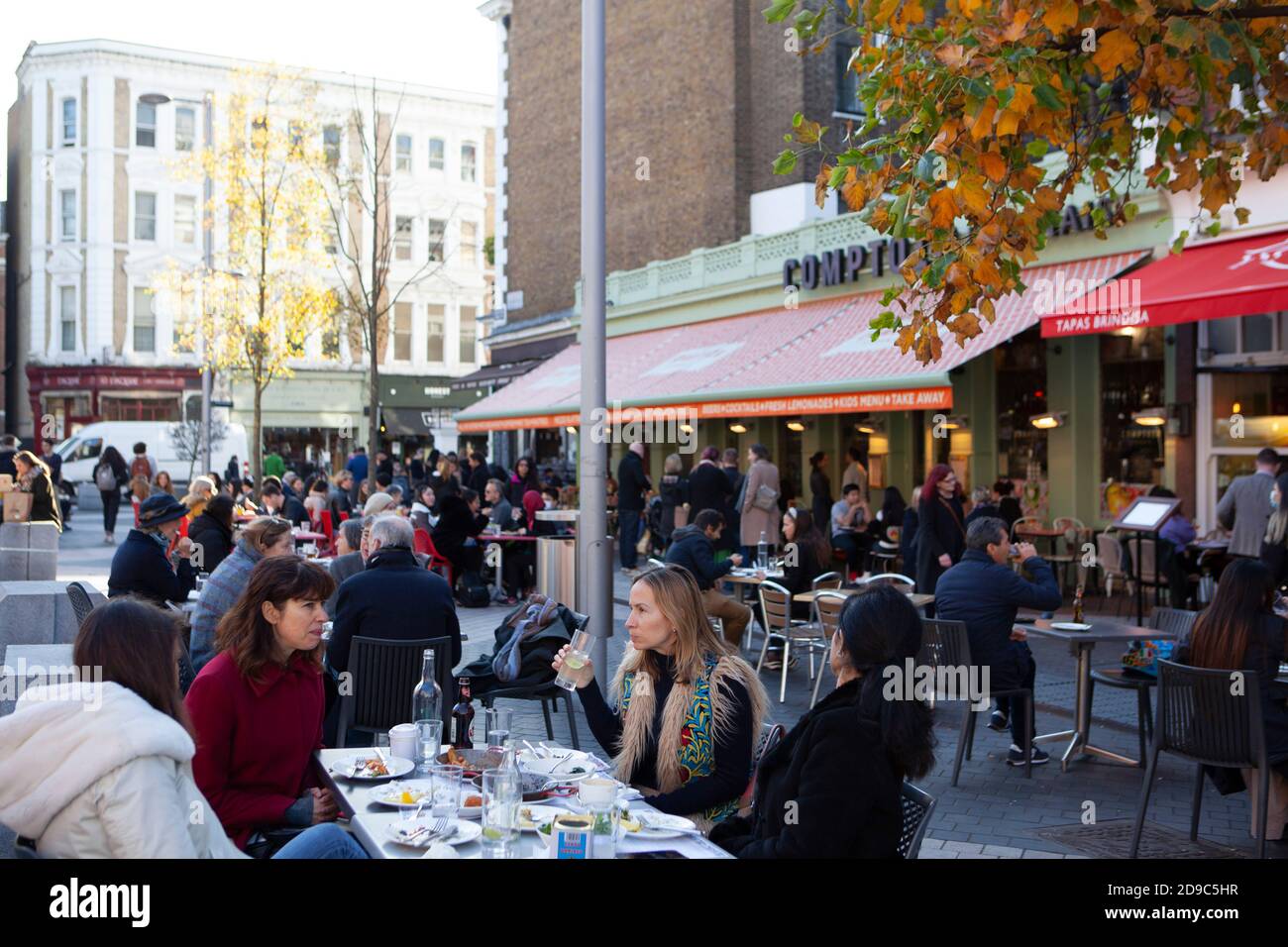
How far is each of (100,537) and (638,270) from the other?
12062 mm

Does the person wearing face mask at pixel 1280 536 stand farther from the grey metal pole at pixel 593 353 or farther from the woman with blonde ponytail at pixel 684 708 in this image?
the woman with blonde ponytail at pixel 684 708

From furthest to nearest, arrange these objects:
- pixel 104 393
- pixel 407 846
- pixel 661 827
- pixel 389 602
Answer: pixel 104 393, pixel 389 602, pixel 661 827, pixel 407 846

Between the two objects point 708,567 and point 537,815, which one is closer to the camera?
point 537,815

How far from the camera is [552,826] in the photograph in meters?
3.73

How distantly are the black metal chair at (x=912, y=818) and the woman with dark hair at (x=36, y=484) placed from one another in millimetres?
11841

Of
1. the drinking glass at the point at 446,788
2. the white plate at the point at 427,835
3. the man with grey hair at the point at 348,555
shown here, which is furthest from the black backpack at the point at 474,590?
the white plate at the point at 427,835

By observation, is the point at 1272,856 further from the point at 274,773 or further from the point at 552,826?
the point at 274,773

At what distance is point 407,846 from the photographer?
365 cm

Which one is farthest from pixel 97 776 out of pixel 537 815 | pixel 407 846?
pixel 537 815

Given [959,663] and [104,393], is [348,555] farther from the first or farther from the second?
[104,393]

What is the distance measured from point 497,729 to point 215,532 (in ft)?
18.8

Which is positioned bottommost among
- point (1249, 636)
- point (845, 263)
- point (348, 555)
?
point (1249, 636)

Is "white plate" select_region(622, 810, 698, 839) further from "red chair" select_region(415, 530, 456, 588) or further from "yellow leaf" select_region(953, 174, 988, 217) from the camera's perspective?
"red chair" select_region(415, 530, 456, 588)

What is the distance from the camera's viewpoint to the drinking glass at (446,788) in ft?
12.7
